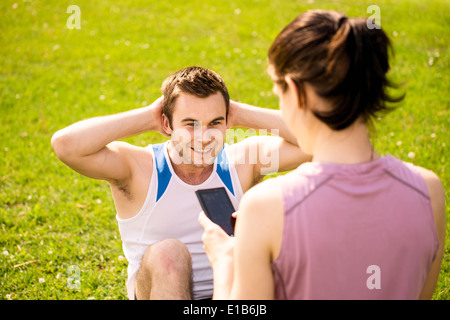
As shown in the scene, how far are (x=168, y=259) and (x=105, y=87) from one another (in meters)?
5.98

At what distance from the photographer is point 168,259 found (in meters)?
2.39

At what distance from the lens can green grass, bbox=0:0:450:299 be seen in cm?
420

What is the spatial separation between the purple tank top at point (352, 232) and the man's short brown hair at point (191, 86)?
1.45 metres

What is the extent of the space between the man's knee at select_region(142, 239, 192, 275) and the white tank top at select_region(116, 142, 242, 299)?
0.41 meters

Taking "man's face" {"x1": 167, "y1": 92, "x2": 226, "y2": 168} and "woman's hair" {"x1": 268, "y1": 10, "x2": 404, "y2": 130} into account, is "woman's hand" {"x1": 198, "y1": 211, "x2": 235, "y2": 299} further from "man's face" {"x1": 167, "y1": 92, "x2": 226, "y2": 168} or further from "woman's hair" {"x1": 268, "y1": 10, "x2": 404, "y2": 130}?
"man's face" {"x1": 167, "y1": 92, "x2": 226, "y2": 168}

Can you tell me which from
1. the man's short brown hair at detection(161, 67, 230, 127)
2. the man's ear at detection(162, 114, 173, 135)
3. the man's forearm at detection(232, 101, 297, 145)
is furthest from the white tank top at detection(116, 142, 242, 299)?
the man's forearm at detection(232, 101, 297, 145)

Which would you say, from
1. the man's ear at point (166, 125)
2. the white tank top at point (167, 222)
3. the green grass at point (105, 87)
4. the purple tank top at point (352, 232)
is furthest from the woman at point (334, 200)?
the man's ear at point (166, 125)

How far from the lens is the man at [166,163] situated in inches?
110

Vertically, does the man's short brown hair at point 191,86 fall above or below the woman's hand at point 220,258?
above

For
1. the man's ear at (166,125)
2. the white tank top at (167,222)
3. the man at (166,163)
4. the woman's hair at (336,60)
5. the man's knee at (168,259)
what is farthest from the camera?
the man's ear at (166,125)

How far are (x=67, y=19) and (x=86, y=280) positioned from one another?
866 centimetres

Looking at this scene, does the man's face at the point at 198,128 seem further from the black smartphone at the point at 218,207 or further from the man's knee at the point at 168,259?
the man's knee at the point at 168,259

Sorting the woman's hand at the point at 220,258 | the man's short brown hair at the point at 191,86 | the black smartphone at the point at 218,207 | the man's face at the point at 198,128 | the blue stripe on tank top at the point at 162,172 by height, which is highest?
the man's short brown hair at the point at 191,86

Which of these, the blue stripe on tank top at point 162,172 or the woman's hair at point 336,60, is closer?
the woman's hair at point 336,60
